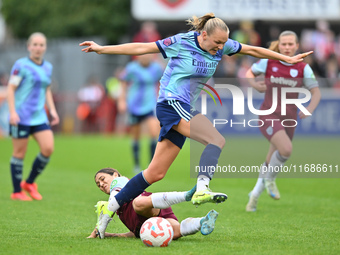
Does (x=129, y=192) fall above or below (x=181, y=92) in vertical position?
below

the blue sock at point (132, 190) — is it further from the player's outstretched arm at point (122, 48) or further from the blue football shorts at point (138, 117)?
the blue football shorts at point (138, 117)

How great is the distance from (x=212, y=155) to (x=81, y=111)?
19.6m

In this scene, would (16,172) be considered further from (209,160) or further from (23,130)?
(209,160)

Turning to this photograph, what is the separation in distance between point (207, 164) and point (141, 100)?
7.84 meters

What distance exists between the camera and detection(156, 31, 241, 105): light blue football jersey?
6547mm

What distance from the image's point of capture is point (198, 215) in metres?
8.30

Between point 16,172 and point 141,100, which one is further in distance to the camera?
point 141,100

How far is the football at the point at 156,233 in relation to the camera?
20.1 ft

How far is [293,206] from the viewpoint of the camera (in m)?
9.23

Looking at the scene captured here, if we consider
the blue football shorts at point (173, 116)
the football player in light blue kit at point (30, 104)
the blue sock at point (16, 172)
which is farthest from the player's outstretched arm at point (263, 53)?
the blue sock at point (16, 172)

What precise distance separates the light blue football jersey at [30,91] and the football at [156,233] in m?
3.94

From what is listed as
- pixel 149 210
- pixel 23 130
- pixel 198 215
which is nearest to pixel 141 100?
pixel 23 130

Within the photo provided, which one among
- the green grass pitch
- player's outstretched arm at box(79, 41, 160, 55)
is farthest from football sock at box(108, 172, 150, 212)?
player's outstretched arm at box(79, 41, 160, 55)

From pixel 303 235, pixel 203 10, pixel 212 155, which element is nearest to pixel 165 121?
pixel 212 155
